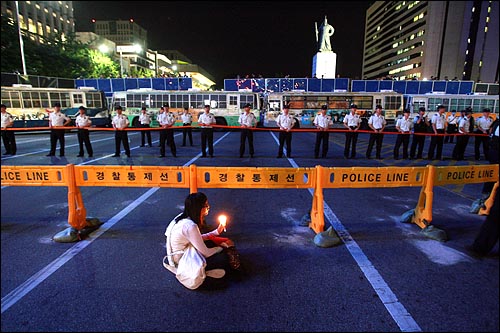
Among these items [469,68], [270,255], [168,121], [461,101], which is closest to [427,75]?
[469,68]

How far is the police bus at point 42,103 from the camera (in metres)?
20.3

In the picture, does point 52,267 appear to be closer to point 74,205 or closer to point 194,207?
point 74,205

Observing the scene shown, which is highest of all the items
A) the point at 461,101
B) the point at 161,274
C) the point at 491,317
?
the point at 461,101

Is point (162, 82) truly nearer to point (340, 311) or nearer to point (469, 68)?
point (340, 311)

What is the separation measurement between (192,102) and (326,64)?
68.9 ft

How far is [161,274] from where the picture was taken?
131 inches

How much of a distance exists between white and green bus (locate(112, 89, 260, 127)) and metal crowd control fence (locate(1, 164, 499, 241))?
60.2 feet

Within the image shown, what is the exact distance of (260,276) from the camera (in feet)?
10.8

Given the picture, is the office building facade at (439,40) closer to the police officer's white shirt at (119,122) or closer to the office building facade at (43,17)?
the police officer's white shirt at (119,122)

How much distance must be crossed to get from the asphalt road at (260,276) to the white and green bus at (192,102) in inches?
687

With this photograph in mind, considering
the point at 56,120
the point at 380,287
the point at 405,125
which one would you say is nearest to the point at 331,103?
the point at 405,125

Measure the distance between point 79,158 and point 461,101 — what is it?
26161 mm

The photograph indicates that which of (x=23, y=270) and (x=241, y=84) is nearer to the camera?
(x=23, y=270)

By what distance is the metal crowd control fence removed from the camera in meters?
4.37
